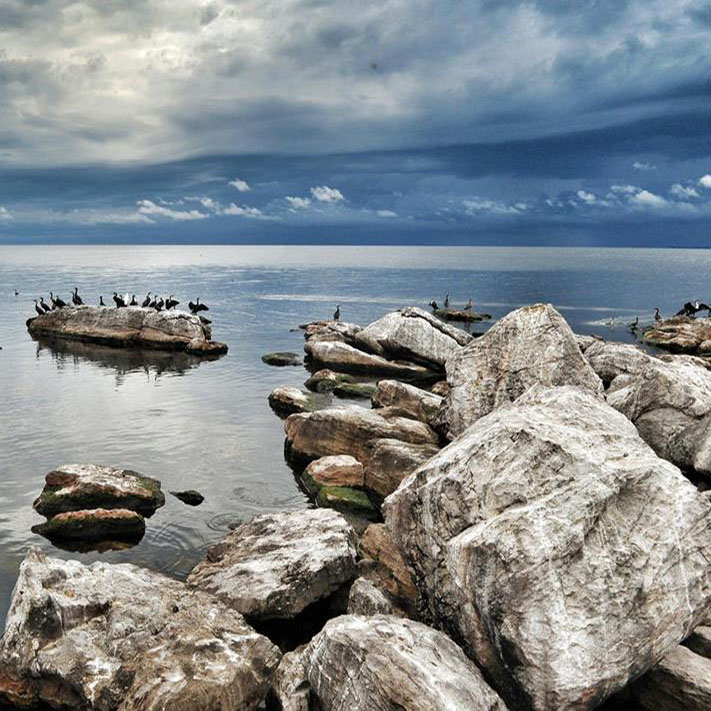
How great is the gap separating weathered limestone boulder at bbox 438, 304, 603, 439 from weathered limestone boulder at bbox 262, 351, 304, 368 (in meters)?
28.5

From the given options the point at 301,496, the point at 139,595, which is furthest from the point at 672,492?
the point at 301,496

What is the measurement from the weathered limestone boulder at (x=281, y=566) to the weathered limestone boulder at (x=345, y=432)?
719 cm

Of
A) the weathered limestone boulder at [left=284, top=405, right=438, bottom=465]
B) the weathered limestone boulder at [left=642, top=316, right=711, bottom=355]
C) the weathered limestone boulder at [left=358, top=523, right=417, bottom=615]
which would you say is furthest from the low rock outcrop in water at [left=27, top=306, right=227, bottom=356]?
the weathered limestone boulder at [left=642, top=316, right=711, bottom=355]

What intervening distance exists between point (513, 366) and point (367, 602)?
10.8 meters

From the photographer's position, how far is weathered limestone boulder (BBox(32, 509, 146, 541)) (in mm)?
19797

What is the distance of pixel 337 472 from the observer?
74.5 ft

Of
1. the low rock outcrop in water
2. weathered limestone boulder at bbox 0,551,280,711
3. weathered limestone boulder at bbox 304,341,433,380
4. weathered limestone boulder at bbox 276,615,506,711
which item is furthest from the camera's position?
the low rock outcrop in water

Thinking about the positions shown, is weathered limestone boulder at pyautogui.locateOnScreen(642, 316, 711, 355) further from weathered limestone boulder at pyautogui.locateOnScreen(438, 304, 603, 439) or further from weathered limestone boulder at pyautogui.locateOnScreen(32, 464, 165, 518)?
weathered limestone boulder at pyautogui.locateOnScreen(32, 464, 165, 518)

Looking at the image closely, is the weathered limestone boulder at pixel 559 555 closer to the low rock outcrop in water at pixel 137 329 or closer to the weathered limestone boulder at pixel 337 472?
the weathered limestone boulder at pixel 337 472

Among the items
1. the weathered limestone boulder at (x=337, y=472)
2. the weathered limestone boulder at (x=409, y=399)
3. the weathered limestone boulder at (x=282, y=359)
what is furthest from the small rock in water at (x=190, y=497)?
the weathered limestone boulder at (x=282, y=359)

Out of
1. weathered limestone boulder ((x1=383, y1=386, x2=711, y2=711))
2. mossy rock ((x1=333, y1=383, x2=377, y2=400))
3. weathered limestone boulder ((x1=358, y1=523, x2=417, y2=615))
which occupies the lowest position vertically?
mossy rock ((x1=333, y1=383, x2=377, y2=400))

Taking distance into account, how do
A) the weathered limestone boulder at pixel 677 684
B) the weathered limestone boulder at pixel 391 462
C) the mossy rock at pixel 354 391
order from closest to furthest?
1. the weathered limestone boulder at pixel 677 684
2. the weathered limestone boulder at pixel 391 462
3. the mossy rock at pixel 354 391

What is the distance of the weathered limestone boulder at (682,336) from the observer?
62156 mm

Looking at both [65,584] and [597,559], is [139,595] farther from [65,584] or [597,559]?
[597,559]
